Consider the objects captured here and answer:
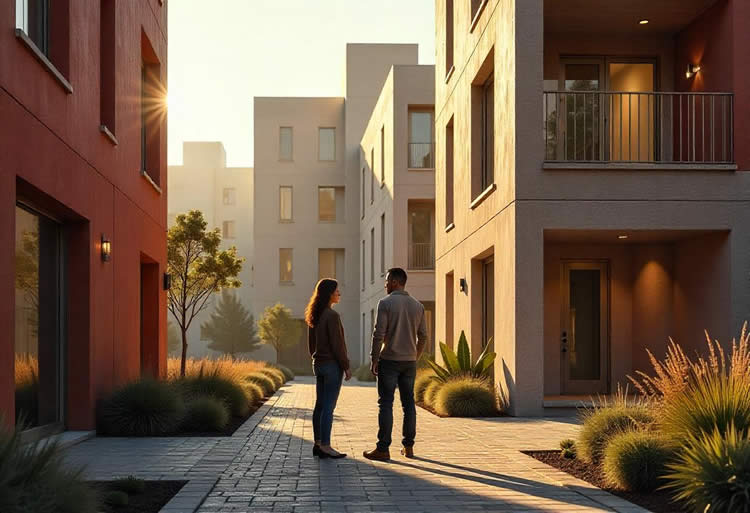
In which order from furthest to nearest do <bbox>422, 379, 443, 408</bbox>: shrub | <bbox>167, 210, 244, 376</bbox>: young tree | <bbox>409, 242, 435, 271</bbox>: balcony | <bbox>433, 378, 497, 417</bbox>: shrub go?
<bbox>409, 242, 435, 271</bbox>: balcony < <bbox>167, 210, 244, 376</bbox>: young tree < <bbox>422, 379, 443, 408</bbox>: shrub < <bbox>433, 378, 497, 417</bbox>: shrub

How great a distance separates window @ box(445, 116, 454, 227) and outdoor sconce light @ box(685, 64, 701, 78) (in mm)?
6732

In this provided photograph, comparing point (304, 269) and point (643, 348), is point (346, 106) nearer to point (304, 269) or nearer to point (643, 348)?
point (304, 269)

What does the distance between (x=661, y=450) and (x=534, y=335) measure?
21.1 ft

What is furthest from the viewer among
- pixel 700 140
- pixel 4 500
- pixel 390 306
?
pixel 700 140

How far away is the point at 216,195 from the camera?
61188mm

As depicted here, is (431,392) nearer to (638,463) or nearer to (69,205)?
(69,205)

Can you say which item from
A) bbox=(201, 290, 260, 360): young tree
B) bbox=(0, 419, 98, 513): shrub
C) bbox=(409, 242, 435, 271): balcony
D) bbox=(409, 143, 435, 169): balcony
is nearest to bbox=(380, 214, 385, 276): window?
bbox=(409, 242, 435, 271): balcony

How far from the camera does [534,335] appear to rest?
541 inches

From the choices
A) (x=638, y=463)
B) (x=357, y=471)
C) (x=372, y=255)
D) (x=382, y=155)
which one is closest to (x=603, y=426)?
(x=638, y=463)

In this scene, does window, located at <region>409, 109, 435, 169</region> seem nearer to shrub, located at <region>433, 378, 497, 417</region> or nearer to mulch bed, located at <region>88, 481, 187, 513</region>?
shrub, located at <region>433, 378, 497, 417</region>

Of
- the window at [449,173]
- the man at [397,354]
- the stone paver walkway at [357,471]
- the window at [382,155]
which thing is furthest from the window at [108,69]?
the window at [382,155]

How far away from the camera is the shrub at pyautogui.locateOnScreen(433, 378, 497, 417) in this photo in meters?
14.3

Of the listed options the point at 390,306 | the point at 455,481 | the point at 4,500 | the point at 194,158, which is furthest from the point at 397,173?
the point at 194,158

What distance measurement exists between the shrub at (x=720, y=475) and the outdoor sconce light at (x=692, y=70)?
425 inches
